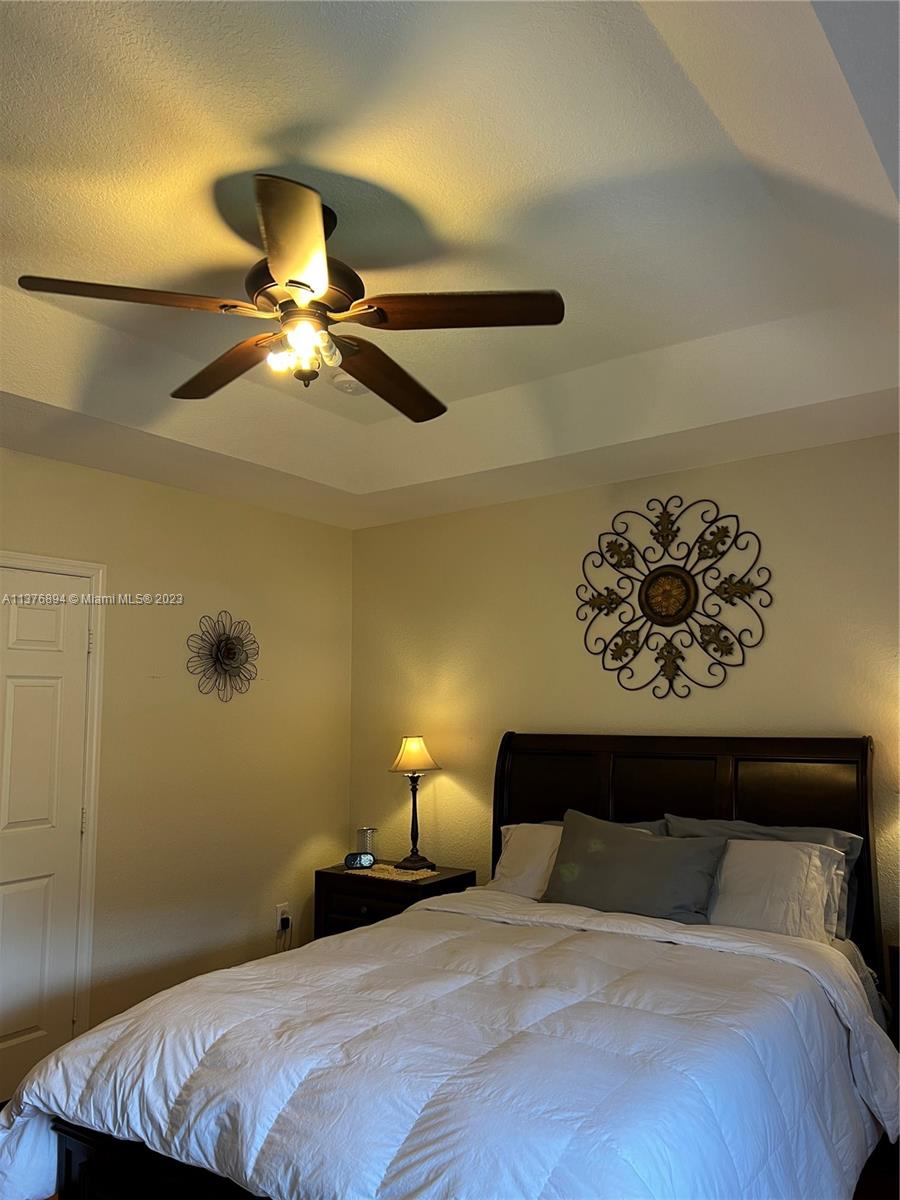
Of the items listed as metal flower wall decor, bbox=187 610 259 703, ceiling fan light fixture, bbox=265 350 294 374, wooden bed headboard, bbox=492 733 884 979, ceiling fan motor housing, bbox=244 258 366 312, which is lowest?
wooden bed headboard, bbox=492 733 884 979

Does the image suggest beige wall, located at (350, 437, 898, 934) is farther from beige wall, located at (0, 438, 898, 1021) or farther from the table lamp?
the table lamp

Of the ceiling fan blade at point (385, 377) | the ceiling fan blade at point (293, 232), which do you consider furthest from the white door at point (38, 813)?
the ceiling fan blade at point (293, 232)

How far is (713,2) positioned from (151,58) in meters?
1.22

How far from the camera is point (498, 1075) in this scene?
192 centimetres

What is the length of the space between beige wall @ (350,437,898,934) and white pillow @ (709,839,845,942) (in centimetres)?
40

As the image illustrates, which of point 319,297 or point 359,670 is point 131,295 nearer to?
point 319,297

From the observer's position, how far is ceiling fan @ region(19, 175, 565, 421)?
Answer: 2.09 metres

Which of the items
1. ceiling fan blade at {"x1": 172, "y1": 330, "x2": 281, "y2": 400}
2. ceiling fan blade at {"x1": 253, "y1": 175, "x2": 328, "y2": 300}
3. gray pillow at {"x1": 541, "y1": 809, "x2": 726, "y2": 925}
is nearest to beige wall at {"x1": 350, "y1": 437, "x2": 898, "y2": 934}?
gray pillow at {"x1": 541, "y1": 809, "x2": 726, "y2": 925}

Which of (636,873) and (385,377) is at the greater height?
(385,377)

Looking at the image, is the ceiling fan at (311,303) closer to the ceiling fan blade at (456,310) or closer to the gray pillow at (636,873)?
the ceiling fan blade at (456,310)

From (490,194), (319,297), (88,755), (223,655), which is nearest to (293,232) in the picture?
(319,297)

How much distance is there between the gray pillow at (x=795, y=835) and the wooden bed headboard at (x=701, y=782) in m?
0.04

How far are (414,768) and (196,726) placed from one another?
1075 millimetres

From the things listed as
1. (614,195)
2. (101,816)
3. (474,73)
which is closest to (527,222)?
(614,195)
